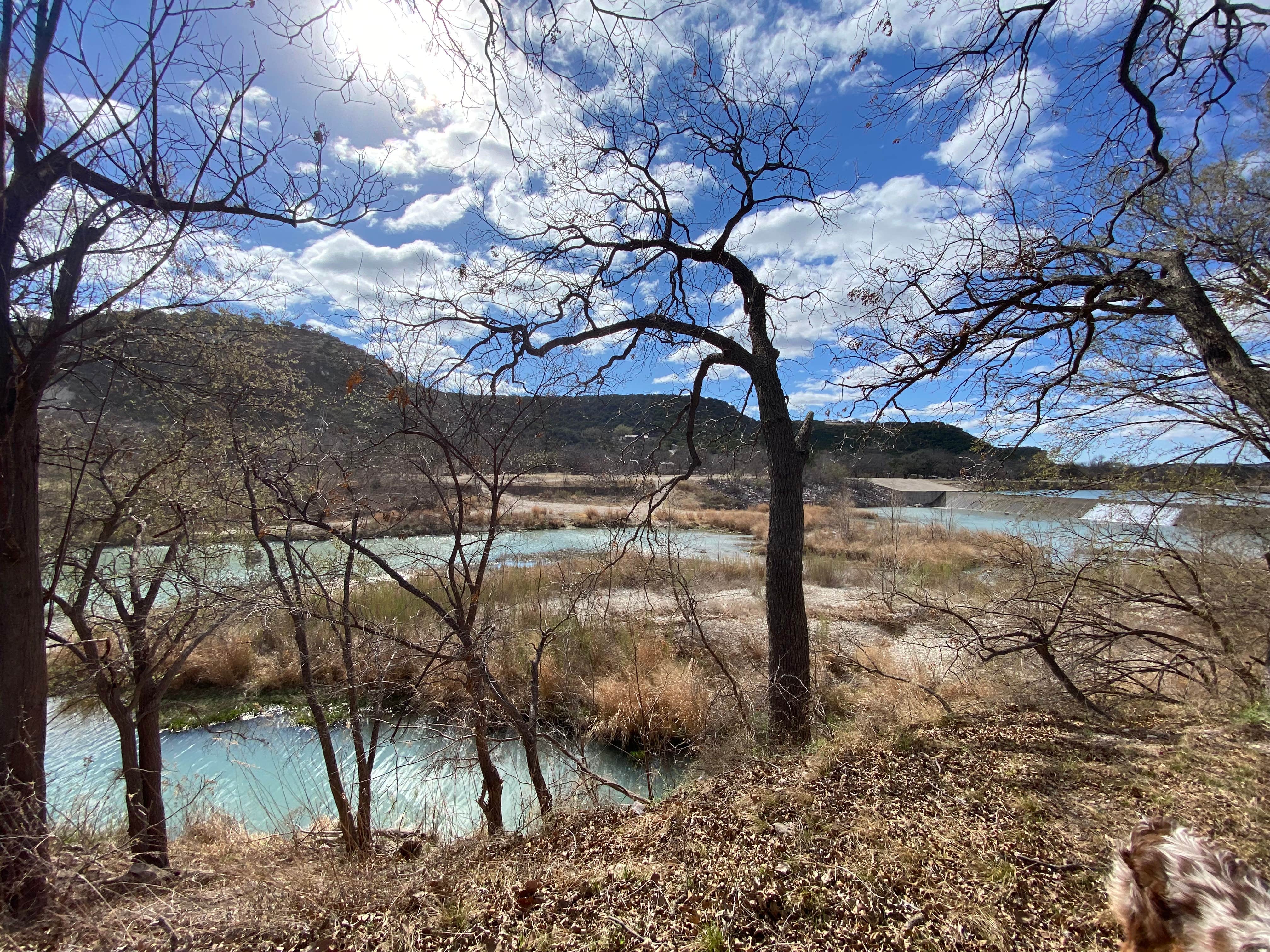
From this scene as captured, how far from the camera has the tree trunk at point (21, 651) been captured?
129 inches

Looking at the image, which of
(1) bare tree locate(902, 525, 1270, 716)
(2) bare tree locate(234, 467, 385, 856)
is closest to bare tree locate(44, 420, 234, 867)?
(2) bare tree locate(234, 467, 385, 856)

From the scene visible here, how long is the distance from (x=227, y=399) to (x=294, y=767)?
5.55 metres

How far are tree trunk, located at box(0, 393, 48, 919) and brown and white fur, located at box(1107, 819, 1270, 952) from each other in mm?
5295

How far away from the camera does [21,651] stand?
3.53m

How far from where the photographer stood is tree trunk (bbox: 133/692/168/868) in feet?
15.8

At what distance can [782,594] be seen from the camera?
5.13 metres

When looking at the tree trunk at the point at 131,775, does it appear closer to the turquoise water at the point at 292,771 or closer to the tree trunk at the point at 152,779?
the tree trunk at the point at 152,779

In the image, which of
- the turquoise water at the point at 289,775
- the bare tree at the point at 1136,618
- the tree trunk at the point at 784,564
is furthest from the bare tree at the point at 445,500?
the bare tree at the point at 1136,618

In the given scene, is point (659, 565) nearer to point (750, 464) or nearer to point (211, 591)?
point (750, 464)

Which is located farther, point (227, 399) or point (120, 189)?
point (227, 399)

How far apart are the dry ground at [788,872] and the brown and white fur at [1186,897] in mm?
144

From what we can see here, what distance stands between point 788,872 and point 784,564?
9.78ft

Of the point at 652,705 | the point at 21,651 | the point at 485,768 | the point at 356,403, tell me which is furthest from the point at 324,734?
the point at 652,705

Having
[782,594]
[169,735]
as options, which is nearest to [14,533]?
[782,594]
